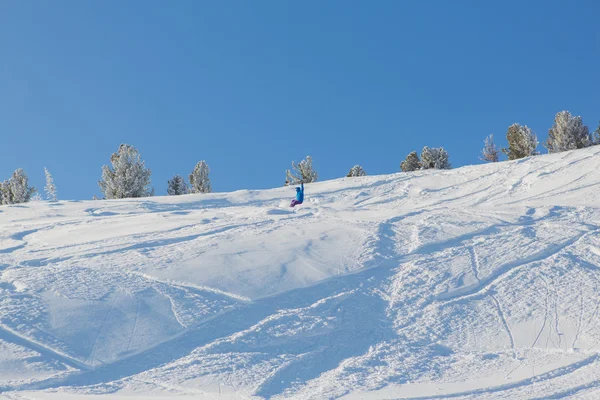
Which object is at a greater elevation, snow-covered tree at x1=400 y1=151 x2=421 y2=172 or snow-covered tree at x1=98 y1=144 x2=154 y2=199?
snow-covered tree at x1=400 y1=151 x2=421 y2=172

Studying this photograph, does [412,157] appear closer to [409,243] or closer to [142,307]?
[409,243]

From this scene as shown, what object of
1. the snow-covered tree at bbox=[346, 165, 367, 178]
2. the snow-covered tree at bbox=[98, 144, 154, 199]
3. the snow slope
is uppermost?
the snow-covered tree at bbox=[346, 165, 367, 178]

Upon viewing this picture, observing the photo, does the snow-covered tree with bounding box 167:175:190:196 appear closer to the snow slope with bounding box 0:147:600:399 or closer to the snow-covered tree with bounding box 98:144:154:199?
the snow-covered tree with bounding box 98:144:154:199

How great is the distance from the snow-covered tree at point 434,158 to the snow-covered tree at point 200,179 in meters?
15.1

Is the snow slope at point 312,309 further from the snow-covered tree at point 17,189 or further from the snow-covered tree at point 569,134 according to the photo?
the snow-covered tree at point 569,134

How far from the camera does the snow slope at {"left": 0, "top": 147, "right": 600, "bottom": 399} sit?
4.68 metres

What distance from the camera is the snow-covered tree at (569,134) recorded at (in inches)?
1217

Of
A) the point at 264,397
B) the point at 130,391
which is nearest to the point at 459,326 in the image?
the point at 264,397

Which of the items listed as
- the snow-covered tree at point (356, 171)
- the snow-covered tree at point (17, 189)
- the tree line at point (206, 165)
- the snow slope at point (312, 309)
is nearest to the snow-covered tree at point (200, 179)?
the tree line at point (206, 165)

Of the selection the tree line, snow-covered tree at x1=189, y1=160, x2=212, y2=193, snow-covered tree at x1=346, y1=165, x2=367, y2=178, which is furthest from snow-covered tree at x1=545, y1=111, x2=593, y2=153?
snow-covered tree at x1=189, y1=160, x2=212, y2=193

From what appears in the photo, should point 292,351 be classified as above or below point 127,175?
below

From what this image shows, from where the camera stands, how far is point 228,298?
625 centimetres

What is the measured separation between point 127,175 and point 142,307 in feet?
73.6

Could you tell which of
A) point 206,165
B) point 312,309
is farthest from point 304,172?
point 312,309
